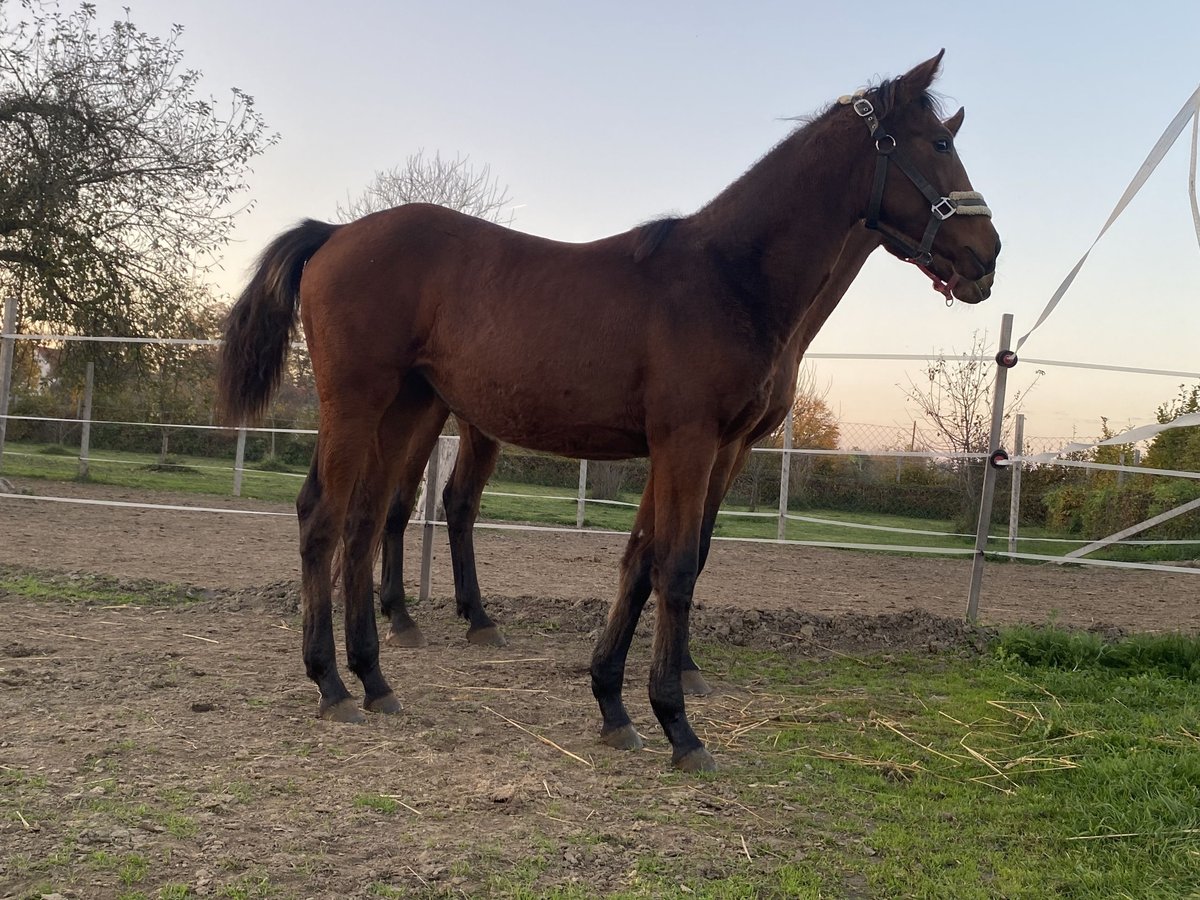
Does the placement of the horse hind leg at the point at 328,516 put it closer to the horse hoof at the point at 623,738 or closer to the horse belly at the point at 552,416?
the horse belly at the point at 552,416

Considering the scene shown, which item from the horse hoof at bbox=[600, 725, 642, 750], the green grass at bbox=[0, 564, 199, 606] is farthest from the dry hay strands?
the green grass at bbox=[0, 564, 199, 606]

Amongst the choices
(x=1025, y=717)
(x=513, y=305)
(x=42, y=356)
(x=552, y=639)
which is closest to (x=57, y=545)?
(x=552, y=639)

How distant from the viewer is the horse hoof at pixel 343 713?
3.35 meters

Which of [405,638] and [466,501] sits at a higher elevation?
[466,501]

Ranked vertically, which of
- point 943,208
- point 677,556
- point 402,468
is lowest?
point 677,556

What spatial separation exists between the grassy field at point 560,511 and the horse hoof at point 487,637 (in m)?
6.36

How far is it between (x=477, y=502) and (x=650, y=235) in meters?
2.47

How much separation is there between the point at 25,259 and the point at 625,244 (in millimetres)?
13108

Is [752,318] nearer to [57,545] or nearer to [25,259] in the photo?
[57,545]

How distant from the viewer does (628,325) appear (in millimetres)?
3211

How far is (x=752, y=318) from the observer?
317 centimetres

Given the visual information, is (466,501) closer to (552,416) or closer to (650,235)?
(552,416)

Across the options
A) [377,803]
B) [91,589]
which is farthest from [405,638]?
[377,803]

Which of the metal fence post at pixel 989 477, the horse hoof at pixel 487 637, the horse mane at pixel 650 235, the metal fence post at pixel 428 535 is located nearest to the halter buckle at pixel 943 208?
the horse mane at pixel 650 235
